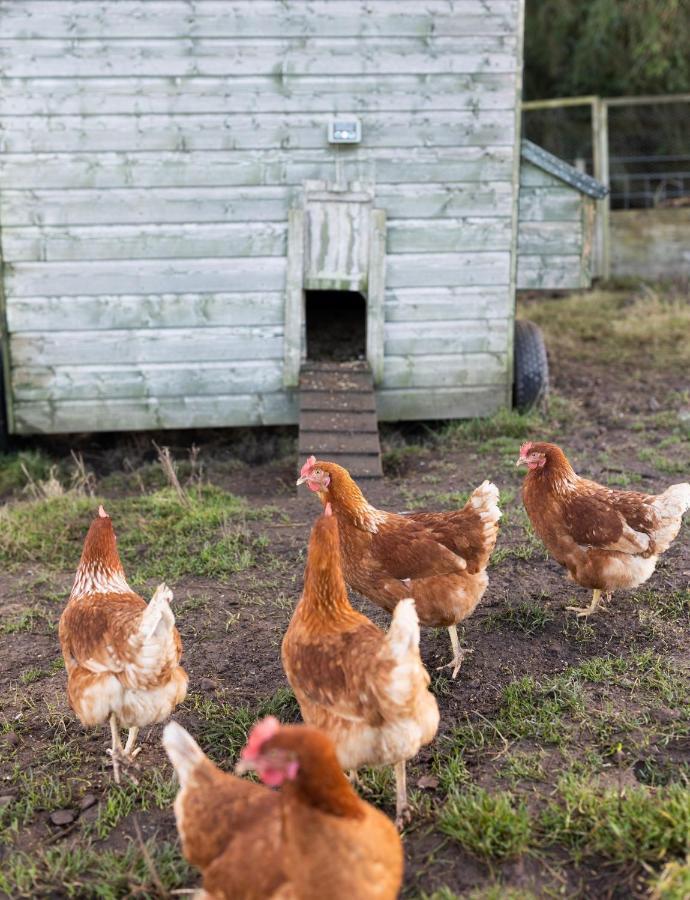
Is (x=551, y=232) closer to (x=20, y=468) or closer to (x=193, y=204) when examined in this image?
(x=193, y=204)

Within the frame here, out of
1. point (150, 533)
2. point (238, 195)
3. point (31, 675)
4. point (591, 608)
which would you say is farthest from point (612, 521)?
point (238, 195)

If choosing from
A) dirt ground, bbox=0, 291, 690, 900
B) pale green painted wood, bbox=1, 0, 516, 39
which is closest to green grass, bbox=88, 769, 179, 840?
dirt ground, bbox=0, 291, 690, 900

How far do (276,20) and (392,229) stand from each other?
1.79m

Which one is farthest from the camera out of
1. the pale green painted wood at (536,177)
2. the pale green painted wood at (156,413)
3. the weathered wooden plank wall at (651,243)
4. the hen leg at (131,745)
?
the weathered wooden plank wall at (651,243)

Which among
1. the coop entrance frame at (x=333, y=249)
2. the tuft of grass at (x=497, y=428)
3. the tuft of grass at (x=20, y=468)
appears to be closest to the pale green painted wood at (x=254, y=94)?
the coop entrance frame at (x=333, y=249)

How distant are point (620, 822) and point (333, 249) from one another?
5337 mm

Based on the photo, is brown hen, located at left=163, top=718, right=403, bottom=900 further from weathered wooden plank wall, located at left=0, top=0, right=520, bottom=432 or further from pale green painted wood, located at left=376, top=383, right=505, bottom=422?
pale green painted wood, located at left=376, top=383, right=505, bottom=422

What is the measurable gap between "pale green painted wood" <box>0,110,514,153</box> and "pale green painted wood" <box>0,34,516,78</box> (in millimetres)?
324

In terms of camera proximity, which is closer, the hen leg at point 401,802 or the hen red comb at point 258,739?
the hen red comb at point 258,739

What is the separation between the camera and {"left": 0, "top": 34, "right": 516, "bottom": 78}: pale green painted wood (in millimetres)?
6863

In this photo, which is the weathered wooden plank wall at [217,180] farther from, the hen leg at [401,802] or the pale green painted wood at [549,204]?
the hen leg at [401,802]

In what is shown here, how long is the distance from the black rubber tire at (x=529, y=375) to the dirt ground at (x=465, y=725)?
53.4 inches

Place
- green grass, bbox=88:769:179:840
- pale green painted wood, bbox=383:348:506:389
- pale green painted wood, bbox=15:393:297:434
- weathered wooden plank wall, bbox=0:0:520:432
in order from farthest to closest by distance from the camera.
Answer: pale green painted wood, bbox=383:348:506:389 → pale green painted wood, bbox=15:393:297:434 → weathered wooden plank wall, bbox=0:0:520:432 → green grass, bbox=88:769:179:840

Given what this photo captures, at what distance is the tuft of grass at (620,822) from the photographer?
2699mm
